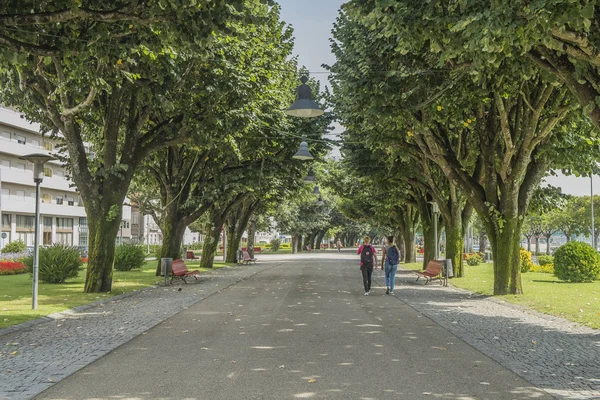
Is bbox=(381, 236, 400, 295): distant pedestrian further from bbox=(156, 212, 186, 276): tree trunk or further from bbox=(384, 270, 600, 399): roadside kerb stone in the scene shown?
bbox=(156, 212, 186, 276): tree trunk

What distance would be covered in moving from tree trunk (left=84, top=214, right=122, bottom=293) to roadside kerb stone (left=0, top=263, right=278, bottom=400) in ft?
3.79

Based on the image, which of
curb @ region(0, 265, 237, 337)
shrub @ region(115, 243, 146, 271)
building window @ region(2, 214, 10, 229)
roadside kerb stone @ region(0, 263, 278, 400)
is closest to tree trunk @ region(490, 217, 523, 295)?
roadside kerb stone @ region(0, 263, 278, 400)

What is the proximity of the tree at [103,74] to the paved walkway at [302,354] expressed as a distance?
4344 mm

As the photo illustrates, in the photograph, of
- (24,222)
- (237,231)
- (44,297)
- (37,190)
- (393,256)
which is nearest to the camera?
(37,190)

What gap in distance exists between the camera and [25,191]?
61.7 m

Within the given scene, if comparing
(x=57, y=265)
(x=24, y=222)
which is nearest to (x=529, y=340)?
(x=57, y=265)

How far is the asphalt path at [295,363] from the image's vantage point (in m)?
6.19

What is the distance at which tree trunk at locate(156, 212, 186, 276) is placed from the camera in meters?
25.3

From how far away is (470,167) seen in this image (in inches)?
975

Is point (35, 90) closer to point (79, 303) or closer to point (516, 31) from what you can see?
point (79, 303)

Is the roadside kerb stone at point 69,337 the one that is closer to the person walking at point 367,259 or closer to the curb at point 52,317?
the curb at point 52,317

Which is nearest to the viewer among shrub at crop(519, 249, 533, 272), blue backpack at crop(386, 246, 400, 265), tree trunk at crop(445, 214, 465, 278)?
blue backpack at crop(386, 246, 400, 265)

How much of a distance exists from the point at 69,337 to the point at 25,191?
5764 centimetres

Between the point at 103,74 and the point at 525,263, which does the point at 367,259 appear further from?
the point at 525,263
